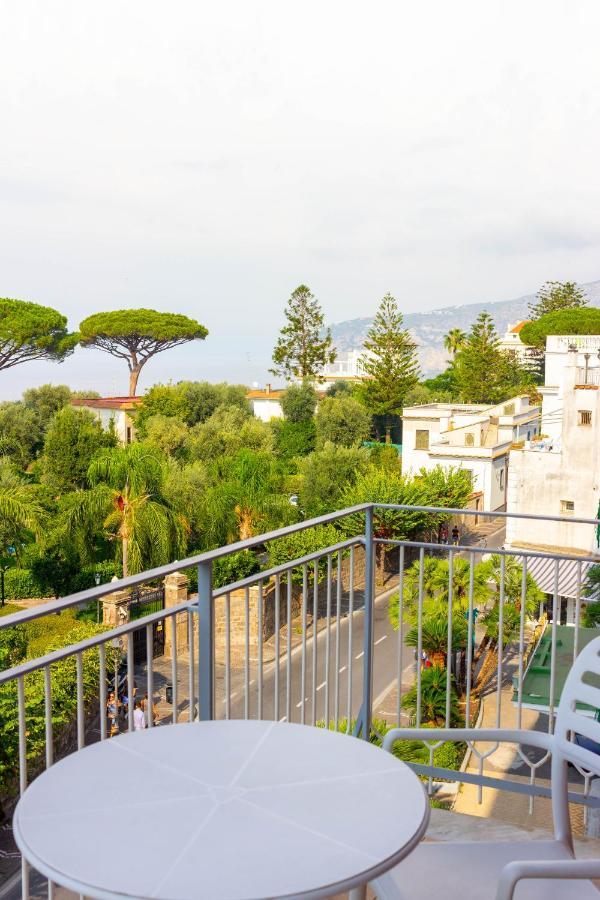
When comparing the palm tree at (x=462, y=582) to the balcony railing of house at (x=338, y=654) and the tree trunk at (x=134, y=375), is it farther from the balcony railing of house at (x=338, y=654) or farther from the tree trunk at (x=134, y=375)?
the tree trunk at (x=134, y=375)

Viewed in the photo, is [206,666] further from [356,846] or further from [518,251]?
[518,251]

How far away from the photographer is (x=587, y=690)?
1964mm

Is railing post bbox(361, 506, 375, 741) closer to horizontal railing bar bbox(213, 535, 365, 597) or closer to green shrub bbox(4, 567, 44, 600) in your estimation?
horizontal railing bar bbox(213, 535, 365, 597)

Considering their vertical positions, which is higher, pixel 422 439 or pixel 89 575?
pixel 422 439

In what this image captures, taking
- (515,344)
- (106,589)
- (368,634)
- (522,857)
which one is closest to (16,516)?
(368,634)

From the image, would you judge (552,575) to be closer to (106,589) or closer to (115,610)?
(115,610)

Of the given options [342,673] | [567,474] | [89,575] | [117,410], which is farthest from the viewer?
[117,410]

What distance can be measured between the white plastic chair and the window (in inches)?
1359

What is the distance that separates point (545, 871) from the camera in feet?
4.58

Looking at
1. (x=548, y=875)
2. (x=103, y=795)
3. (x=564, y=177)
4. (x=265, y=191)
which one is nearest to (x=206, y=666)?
(x=103, y=795)

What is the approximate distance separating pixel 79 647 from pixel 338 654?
1.54 m

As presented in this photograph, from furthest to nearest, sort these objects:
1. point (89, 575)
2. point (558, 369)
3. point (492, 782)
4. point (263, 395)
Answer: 1. point (263, 395)
2. point (558, 369)
3. point (89, 575)
4. point (492, 782)

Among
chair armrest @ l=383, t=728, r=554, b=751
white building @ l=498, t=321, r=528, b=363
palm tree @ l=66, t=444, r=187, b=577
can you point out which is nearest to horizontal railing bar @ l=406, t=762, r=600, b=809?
chair armrest @ l=383, t=728, r=554, b=751

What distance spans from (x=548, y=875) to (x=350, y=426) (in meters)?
39.6
